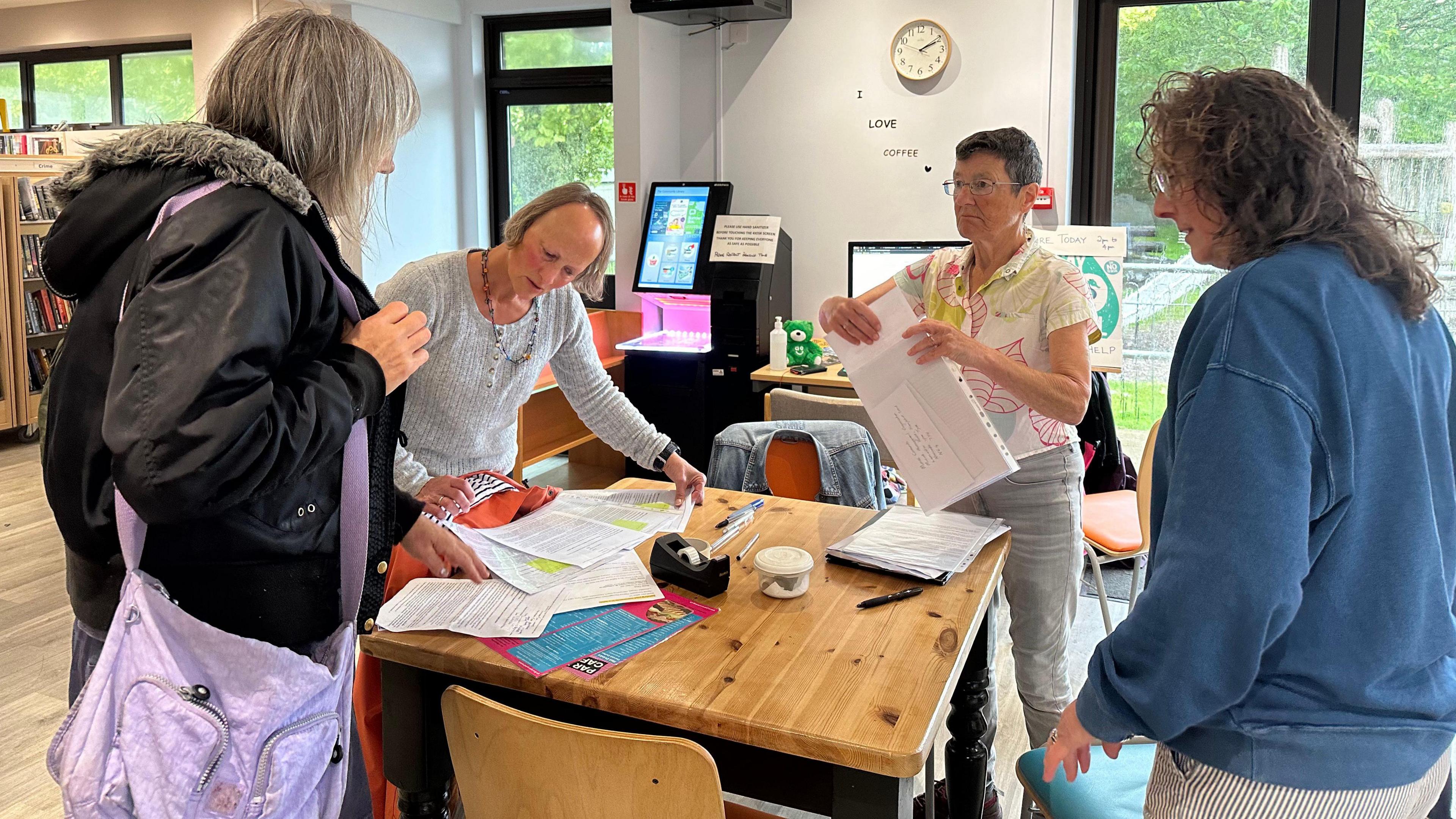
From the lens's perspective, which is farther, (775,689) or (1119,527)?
(1119,527)

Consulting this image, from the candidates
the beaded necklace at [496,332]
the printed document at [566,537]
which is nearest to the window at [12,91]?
the beaded necklace at [496,332]

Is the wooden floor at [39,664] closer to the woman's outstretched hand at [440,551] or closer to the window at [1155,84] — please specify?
the woman's outstretched hand at [440,551]

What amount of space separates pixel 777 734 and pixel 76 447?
86 cm

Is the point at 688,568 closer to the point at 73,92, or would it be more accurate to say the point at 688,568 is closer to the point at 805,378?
the point at 805,378

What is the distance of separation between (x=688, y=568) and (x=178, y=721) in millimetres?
778

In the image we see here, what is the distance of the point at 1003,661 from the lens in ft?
10.8

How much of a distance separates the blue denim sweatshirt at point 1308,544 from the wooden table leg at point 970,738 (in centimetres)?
78

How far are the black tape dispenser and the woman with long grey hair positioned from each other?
0.57m

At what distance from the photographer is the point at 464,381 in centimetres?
220

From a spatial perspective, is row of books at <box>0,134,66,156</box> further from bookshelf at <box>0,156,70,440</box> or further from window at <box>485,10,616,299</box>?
window at <box>485,10,616,299</box>

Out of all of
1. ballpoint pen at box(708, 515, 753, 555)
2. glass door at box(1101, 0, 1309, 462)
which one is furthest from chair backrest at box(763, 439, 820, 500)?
glass door at box(1101, 0, 1309, 462)

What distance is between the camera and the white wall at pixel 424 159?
18.2 feet

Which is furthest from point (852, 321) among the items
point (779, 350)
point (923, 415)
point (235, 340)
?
point (779, 350)

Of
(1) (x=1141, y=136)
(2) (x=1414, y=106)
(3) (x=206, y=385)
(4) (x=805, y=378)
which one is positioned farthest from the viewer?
(4) (x=805, y=378)
